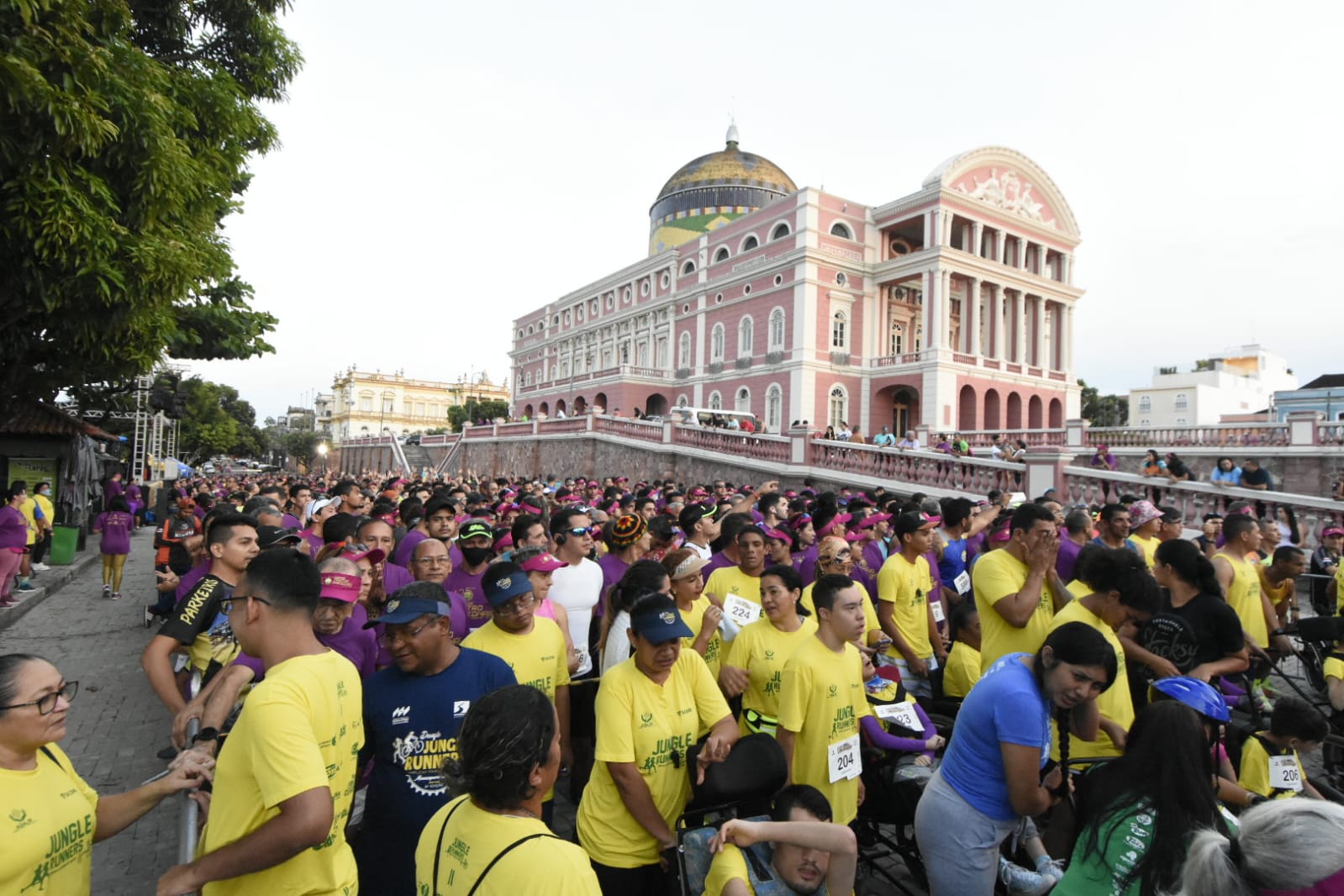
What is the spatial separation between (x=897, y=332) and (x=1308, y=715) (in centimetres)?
3231

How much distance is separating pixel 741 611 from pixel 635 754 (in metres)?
1.58

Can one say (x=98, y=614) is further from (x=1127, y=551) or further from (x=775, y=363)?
(x=775, y=363)

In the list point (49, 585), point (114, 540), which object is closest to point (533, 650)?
point (114, 540)

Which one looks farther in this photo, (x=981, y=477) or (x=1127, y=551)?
(x=981, y=477)

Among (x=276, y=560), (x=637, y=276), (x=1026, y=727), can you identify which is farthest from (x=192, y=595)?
(x=637, y=276)

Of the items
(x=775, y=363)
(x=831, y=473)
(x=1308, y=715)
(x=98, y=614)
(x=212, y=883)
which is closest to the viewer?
(x=212, y=883)

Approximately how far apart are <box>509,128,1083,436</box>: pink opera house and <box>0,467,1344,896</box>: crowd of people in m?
24.3

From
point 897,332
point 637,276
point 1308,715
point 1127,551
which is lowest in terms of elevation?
point 1308,715

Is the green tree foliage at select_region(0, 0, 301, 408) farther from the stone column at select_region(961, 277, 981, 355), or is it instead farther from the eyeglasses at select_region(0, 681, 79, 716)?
the stone column at select_region(961, 277, 981, 355)

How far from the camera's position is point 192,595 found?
137 inches

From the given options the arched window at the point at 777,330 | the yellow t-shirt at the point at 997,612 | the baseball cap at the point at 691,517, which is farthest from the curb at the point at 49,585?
the arched window at the point at 777,330

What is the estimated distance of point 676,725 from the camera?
9.12 feet

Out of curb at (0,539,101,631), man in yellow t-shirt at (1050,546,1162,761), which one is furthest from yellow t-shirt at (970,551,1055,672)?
curb at (0,539,101,631)

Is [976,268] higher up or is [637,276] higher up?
[637,276]
